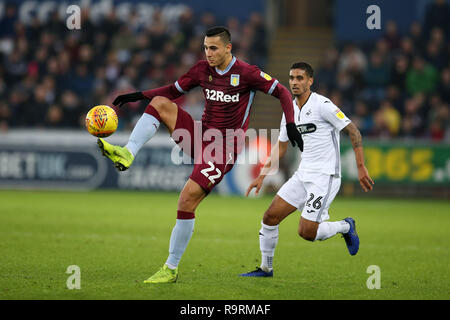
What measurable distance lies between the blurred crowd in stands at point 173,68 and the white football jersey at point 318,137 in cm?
1047

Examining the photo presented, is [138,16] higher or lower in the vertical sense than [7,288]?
higher

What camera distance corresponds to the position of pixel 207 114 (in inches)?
269

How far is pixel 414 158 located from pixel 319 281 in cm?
1060

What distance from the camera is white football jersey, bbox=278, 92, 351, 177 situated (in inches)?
282

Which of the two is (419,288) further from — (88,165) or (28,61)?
(28,61)

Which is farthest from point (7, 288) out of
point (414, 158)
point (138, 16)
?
point (138, 16)

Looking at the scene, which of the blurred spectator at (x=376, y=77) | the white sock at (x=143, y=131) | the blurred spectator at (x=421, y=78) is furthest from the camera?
the blurred spectator at (x=376, y=77)

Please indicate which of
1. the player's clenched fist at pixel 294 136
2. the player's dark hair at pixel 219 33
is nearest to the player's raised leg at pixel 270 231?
the player's clenched fist at pixel 294 136

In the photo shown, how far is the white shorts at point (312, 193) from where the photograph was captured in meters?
7.05

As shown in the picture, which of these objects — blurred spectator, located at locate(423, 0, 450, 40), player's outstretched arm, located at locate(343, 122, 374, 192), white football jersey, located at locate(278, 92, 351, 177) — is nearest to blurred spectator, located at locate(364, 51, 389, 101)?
blurred spectator, located at locate(423, 0, 450, 40)

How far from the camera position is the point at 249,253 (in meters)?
8.80

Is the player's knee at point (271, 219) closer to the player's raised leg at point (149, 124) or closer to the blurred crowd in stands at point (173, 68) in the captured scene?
the player's raised leg at point (149, 124)

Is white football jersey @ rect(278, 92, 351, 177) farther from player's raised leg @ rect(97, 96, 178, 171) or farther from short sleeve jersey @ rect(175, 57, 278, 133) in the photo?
player's raised leg @ rect(97, 96, 178, 171)

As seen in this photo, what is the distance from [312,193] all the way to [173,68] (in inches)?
520
